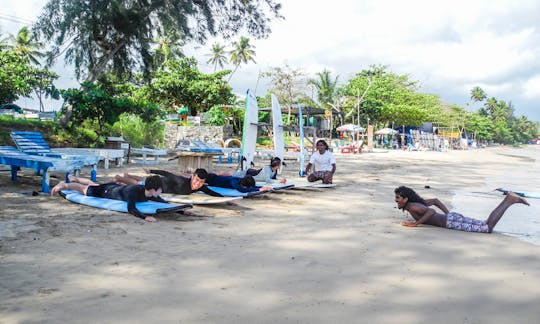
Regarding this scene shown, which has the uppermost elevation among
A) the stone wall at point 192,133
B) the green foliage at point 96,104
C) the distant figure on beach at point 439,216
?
the green foliage at point 96,104

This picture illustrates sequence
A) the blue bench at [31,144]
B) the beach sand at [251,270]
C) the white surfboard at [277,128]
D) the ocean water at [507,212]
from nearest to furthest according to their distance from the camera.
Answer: the beach sand at [251,270], the ocean water at [507,212], the blue bench at [31,144], the white surfboard at [277,128]

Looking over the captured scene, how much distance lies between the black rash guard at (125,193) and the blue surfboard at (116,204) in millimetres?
76

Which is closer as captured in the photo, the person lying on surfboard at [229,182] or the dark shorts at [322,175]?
the person lying on surfboard at [229,182]

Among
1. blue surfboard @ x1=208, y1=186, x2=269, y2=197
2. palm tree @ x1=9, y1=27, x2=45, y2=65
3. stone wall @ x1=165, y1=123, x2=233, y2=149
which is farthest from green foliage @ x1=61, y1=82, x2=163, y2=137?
palm tree @ x1=9, y1=27, x2=45, y2=65

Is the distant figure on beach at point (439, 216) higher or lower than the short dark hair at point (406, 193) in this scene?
lower

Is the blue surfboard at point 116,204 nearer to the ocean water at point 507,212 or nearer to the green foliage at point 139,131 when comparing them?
the ocean water at point 507,212

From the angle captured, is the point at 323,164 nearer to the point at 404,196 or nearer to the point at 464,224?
the point at 404,196

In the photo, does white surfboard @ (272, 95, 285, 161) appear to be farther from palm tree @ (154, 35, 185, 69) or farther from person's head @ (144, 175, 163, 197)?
palm tree @ (154, 35, 185, 69)

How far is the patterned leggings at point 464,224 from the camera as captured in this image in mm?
5582

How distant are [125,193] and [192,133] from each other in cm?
1760

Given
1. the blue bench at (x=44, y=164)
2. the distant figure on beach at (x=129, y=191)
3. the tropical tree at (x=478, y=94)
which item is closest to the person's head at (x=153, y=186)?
the distant figure on beach at (x=129, y=191)

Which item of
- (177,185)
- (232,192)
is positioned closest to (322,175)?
(232,192)

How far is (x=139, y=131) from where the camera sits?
22281 millimetres

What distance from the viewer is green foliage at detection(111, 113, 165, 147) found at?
2128cm
